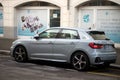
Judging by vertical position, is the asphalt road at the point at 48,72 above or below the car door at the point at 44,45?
below

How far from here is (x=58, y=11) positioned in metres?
23.2

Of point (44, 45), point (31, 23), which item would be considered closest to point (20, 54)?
point (44, 45)

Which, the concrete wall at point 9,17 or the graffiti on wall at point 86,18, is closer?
the graffiti on wall at point 86,18

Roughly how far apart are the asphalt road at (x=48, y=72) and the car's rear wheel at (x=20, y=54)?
0.27 metres

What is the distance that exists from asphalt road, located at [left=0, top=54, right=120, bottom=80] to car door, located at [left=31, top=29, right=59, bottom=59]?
385 millimetres

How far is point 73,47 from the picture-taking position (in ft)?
41.3

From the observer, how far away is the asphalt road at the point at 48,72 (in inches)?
422

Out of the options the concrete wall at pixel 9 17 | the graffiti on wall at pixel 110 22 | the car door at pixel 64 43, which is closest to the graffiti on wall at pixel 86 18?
the graffiti on wall at pixel 110 22

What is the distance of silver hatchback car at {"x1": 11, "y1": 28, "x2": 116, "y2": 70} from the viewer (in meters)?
12.2

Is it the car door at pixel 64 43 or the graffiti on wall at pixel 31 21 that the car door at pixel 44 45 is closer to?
the car door at pixel 64 43

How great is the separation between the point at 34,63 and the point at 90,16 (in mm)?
8358

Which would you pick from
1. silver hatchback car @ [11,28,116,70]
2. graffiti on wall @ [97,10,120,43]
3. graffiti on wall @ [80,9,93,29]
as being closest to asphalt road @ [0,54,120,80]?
silver hatchback car @ [11,28,116,70]

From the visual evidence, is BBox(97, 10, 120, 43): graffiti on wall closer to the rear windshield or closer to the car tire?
the rear windshield

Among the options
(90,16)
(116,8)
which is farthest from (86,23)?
(116,8)
